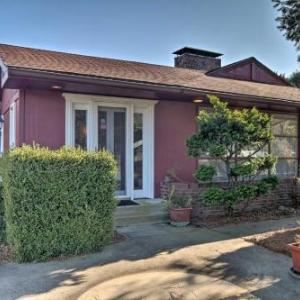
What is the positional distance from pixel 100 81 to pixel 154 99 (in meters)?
1.94

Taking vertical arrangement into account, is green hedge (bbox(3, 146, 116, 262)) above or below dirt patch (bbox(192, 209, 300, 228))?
above

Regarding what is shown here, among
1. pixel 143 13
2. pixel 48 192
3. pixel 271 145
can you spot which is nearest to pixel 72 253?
pixel 48 192

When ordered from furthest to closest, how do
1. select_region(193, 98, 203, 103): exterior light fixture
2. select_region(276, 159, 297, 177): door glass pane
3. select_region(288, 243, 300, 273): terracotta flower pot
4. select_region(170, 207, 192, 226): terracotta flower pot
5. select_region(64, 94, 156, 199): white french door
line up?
select_region(276, 159, 297, 177): door glass pane, select_region(193, 98, 203, 103): exterior light fixture, select_region(64, 94, 156, 199): white french door, select_region(170, 207, 192, 226): terracotta flower pot, select_region(288, 243, 300, 273): terracotta flower pot

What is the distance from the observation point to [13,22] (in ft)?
41.7

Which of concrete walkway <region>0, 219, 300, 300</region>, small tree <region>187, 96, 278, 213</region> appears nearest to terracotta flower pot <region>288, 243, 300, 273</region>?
concrete walkway <region>0, 219, 300, 300</region>

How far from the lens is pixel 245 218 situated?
8.14m

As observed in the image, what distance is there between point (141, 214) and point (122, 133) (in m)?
2.22

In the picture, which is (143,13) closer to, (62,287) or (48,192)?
(48,192)

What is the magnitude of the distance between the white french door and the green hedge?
2.92 m

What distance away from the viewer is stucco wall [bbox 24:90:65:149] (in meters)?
7.82

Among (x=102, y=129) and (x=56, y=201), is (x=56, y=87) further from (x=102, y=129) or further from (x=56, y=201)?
(x=56, y=201)

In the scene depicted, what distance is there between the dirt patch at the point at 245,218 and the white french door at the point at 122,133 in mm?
1883

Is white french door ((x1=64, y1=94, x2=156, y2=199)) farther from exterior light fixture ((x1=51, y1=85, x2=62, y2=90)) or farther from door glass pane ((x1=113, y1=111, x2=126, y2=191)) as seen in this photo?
exterior light fixture ((x1=51, y1=85, x2=62, y2=90))

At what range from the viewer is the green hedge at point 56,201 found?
5074mm
